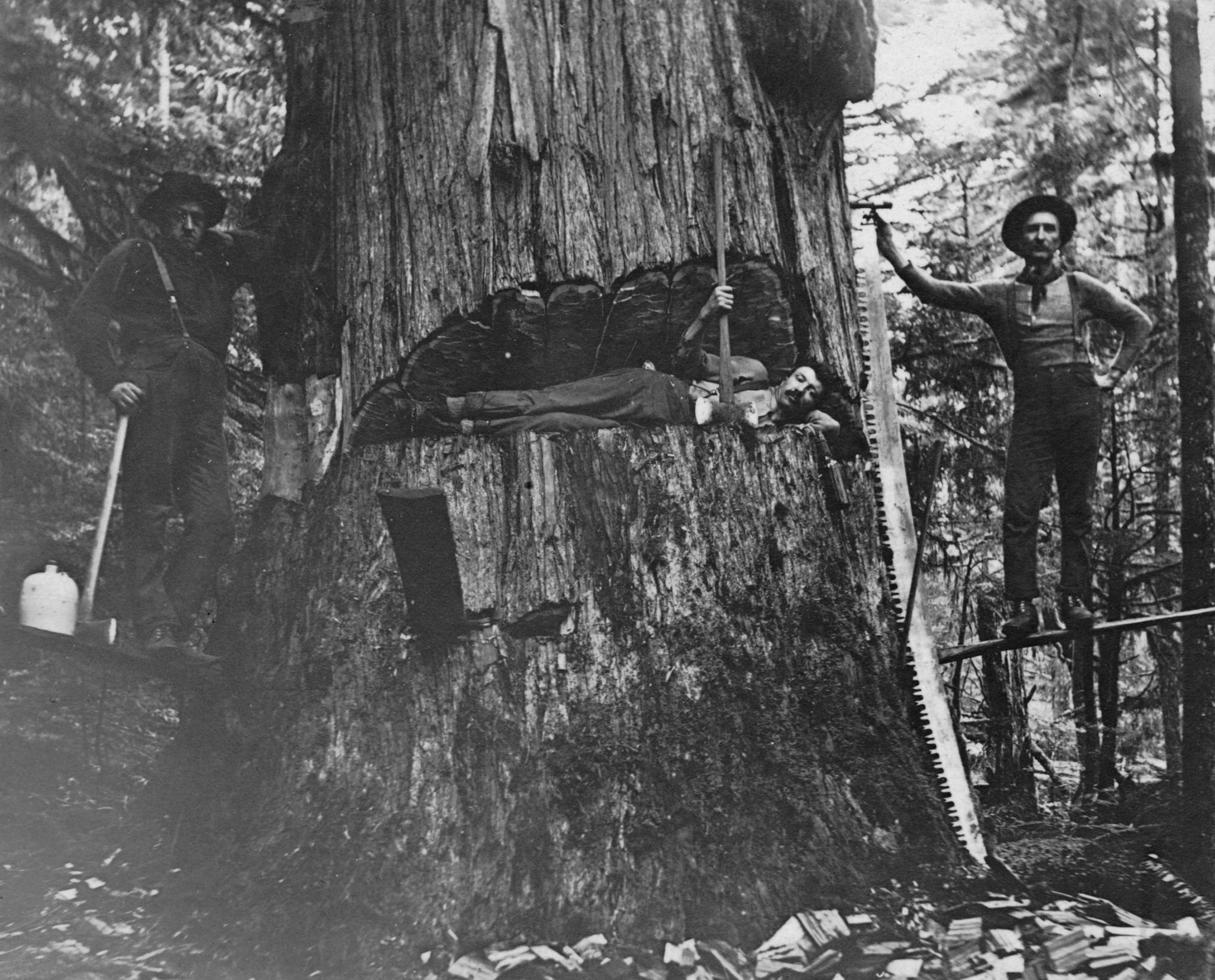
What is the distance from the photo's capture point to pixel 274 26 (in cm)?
393

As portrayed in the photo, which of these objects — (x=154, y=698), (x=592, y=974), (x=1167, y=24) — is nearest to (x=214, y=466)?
(x=154, y=698)

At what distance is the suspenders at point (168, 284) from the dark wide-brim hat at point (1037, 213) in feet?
9.76

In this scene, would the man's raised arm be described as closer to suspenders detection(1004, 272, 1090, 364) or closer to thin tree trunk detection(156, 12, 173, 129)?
suspenders detection(1004, 272, 1090, 364)

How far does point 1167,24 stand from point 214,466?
13.0 ft

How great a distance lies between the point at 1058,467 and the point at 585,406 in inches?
66.4

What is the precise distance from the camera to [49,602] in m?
3.46

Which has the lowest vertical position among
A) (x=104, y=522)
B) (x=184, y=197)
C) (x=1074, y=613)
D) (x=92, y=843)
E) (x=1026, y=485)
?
(x=92, y=843)

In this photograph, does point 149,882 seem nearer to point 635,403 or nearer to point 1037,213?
point 635,403

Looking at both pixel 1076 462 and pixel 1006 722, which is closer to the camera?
pixel 1076 462

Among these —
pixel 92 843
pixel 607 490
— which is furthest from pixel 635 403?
pixel 92 843

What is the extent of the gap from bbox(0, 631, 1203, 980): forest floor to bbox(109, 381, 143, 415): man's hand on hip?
0.88 m

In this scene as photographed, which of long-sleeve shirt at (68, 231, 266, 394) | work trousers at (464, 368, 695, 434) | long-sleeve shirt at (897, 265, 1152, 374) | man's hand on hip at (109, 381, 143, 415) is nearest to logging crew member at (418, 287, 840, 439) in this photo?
work trousers at (464, 368, 695, 434)

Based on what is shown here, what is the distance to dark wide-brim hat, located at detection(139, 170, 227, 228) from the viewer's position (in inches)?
145

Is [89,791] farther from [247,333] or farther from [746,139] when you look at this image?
[746,139]
